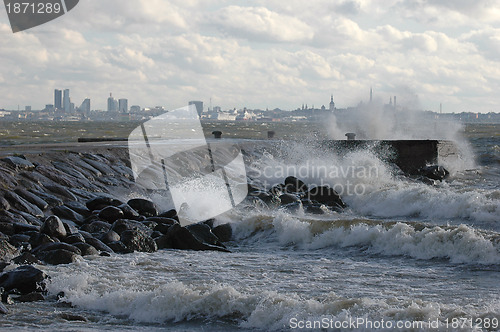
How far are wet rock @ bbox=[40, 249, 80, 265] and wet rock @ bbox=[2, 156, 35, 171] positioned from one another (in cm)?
618

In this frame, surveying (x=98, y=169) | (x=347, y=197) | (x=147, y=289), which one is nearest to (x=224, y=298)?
(x=147, y=289)

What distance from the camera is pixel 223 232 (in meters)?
15.5

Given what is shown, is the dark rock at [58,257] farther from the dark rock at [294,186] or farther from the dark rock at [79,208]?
the dark rock at [294,186]

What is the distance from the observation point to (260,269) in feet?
38.0

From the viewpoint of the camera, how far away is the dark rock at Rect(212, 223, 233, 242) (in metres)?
15.3

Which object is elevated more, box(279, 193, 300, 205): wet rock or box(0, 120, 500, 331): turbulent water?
box(279, 193, 300, 205): wet rock

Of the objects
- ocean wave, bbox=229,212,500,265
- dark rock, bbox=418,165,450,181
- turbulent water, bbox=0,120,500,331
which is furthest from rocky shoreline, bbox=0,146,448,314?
dark rock, bbox=418,165,450,181

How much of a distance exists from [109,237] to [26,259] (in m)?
2.31

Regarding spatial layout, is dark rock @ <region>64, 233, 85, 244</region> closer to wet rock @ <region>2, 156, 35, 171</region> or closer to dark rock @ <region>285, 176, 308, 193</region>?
wet rock @ <region>2, 156, 35, 171</region>

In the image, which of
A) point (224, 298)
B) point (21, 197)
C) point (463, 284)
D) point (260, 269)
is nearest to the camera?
point (224, 298)

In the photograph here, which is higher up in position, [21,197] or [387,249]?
[21,197]

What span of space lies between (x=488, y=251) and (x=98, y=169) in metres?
11.8

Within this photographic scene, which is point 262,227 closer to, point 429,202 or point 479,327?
point 429,202

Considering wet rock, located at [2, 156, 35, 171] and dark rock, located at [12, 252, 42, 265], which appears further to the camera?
wet rock, located at [2, 156, 35, 171]
